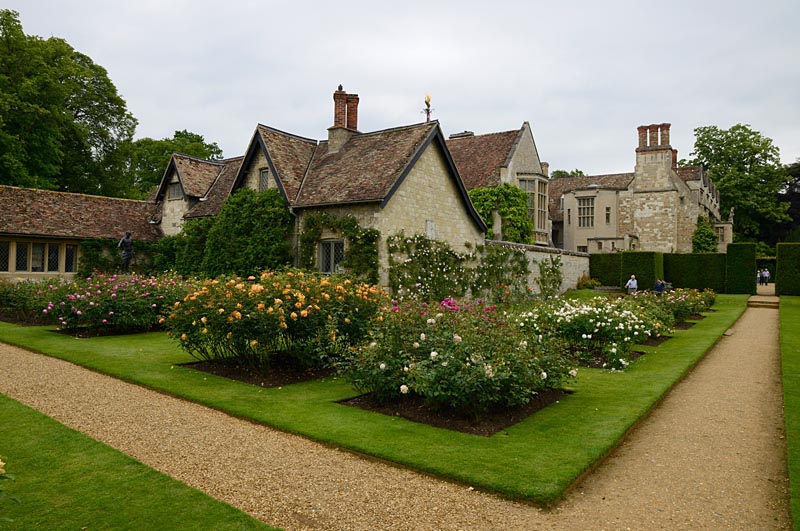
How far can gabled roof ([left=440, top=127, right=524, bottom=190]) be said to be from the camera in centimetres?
2798

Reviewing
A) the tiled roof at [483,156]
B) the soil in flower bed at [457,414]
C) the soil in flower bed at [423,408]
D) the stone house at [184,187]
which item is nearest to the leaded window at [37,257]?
the stone house at [184,187]

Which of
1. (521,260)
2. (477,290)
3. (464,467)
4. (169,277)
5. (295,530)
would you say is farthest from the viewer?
(521,260)

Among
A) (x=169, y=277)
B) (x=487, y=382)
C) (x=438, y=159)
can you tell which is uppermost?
(x=438, y=159)

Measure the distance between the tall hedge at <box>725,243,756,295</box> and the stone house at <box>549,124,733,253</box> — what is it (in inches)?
345

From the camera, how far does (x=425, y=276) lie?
19266mm

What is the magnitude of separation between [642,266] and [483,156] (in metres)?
9.89

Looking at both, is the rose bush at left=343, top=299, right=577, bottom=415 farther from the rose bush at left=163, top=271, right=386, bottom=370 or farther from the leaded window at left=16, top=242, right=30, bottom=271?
the leaded window at left=16, top=242, right=30, bottom=271

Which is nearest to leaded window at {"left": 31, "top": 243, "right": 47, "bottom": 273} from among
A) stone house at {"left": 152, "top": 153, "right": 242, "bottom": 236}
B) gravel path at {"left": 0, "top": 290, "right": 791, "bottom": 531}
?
stone house at {"left": 152, "top": 153, "right": 242, "bottom": 236}

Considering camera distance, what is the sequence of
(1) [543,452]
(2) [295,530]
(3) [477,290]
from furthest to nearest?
(3) [477,290]
(1) [543,452]
(2) [295,530]

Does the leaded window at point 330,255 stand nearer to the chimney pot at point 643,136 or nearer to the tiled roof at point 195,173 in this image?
the tiled roof at point 195,173

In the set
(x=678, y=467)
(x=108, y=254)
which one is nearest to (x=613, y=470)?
(x=678, y=467)

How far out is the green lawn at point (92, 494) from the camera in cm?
428

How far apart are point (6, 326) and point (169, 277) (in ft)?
14.4

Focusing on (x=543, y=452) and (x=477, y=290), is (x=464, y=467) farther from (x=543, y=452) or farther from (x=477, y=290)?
(x=477, y=290)
